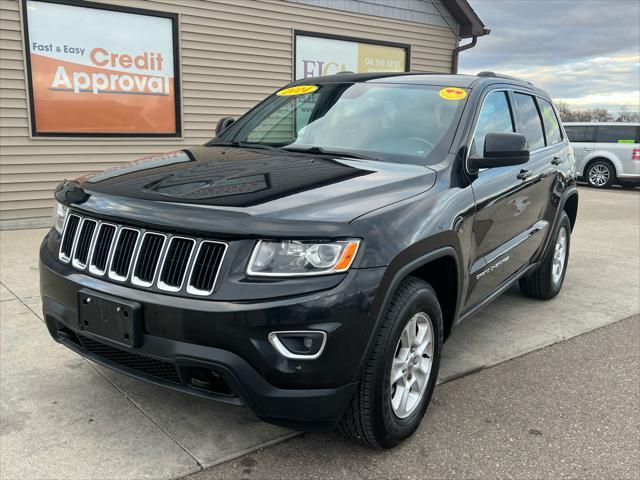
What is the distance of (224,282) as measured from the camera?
2.26 metres

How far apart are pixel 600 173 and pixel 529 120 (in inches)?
560

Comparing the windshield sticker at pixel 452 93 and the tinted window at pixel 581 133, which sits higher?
the windshield sticker at pixel 452 93

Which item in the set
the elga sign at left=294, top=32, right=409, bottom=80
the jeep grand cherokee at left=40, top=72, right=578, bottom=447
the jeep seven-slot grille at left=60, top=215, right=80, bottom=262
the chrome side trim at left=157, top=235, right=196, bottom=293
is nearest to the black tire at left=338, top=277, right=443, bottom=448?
the jeep grand cherokee at left=40, top=72, right=578, bottom=447

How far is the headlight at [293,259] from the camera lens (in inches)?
89.6

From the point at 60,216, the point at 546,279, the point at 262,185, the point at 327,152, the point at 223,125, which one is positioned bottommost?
the point at 546,279

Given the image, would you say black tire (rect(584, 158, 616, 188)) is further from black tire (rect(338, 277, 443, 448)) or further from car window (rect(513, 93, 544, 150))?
black tire (rect(338, 277, 443, 448))

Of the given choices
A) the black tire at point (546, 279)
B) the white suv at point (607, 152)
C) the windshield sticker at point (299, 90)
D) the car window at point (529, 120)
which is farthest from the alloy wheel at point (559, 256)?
the white suv at point (607, 152)

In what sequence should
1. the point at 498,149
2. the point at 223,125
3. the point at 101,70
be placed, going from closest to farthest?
the point at 498,149 < the point at 223,125 < the point at 101,70

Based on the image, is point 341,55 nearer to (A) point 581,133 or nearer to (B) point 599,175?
(A) point 581,133

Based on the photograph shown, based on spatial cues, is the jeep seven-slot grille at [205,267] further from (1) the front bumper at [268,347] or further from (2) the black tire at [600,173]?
(2) the black tire at [600,173]

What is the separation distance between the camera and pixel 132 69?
26.9 feet

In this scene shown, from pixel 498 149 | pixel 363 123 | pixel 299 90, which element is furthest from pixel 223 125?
pixel 498 149

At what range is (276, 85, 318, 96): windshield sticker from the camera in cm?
417

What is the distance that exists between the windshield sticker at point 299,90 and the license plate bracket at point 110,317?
7.42 feet
